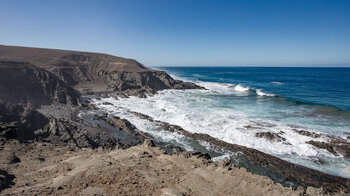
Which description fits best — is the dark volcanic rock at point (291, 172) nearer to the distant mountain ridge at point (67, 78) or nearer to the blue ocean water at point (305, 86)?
the blue ocean water at point (305, 86)

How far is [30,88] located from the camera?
86.9 ft

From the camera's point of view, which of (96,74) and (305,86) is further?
(96,74)

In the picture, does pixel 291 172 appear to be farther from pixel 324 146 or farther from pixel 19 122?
pixel 19 122

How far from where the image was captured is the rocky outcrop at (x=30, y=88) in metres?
24.0

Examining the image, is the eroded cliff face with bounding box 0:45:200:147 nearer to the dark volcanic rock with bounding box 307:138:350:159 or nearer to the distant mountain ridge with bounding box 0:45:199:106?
the distant mountain ridge with bounding box 0:45:199:106

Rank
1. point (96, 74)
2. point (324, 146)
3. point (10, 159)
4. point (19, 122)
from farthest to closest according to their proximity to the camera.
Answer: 1. point (96, 74)
2. point (324, 146)
3. point (19, 122)
4. point (10, 159)

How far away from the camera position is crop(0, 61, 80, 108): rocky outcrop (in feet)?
78.9

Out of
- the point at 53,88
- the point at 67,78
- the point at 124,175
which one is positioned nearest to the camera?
the point at 124,175

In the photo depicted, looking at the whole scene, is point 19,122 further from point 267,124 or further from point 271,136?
point 267,124

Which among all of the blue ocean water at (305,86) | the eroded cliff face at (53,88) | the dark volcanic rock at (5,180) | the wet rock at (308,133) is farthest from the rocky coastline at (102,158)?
the blue ocean water at (305,86)

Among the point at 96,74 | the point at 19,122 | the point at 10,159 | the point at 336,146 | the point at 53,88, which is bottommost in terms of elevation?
the point at 336,146

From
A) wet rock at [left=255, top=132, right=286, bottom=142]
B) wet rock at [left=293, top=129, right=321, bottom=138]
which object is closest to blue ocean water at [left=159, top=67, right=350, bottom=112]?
wet rock at [left=293, top=129, right=321, bottom=138]

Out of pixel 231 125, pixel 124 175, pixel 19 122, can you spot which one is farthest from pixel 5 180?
pixel 231 125

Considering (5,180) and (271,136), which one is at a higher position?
(5,180)
